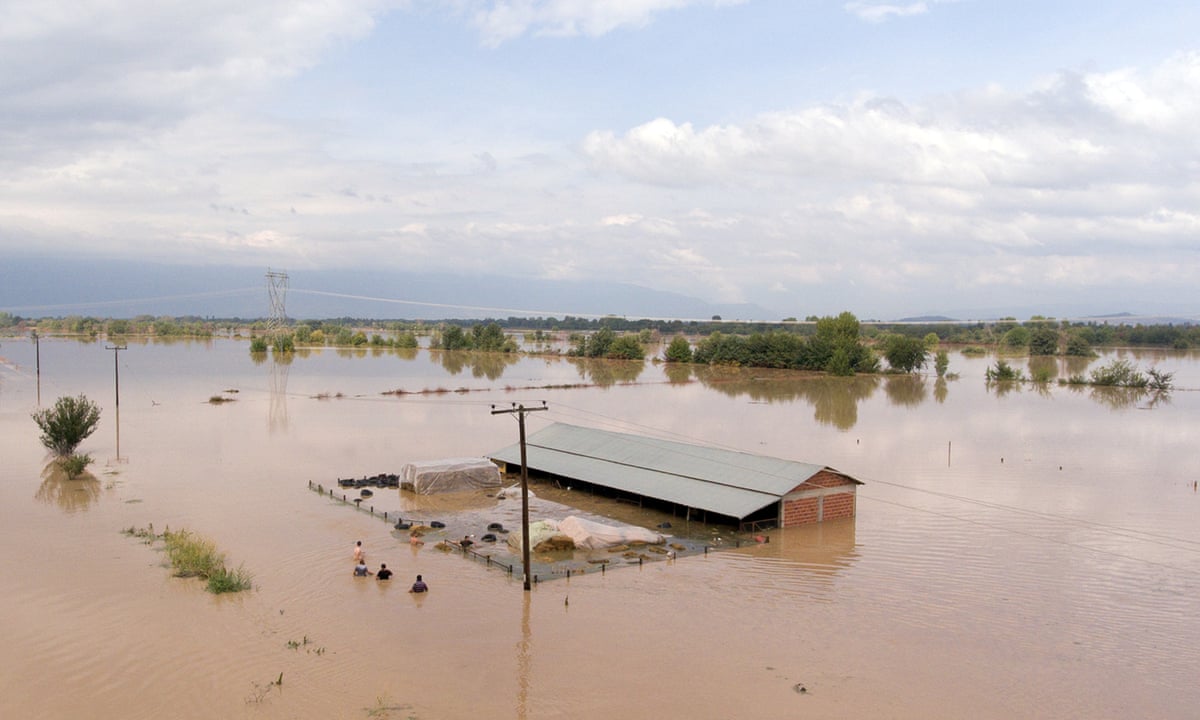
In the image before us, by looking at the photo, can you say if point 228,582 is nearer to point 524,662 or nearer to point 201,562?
point 201,562

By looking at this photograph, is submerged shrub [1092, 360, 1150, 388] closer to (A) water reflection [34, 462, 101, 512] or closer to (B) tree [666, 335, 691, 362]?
(B) tree [666, 335, 691, 362]

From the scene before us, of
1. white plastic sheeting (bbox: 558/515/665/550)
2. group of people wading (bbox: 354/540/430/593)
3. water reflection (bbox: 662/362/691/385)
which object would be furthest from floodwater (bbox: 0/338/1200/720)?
water reflection (bbox: 662/362/691/385)

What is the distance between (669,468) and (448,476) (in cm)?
540

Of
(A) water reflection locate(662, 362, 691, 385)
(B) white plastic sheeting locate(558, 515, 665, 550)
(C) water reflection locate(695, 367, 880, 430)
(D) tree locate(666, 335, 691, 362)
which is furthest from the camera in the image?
(D) tree locate(666, 335, 691, 362)

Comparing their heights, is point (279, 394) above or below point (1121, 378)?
below

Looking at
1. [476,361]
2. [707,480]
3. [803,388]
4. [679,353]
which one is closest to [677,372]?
[679,353]

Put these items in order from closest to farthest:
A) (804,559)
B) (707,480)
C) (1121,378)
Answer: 1. (804,559)
2. (707,480)
3. (1121,378)

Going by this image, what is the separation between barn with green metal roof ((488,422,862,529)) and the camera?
17.4 meters

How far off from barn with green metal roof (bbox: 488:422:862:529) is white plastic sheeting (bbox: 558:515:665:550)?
1550 millimetres

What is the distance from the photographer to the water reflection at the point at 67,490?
19.0 m

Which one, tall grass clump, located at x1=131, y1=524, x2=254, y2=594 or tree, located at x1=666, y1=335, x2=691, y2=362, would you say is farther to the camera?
tree, located at x1=666, y1=335, x2=691, y2=362

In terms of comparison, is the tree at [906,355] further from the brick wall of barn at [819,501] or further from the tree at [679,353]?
the brick wall of barn at [819,501]

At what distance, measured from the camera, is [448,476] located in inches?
816

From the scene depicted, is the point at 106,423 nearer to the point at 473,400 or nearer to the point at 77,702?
the point at 473,400
